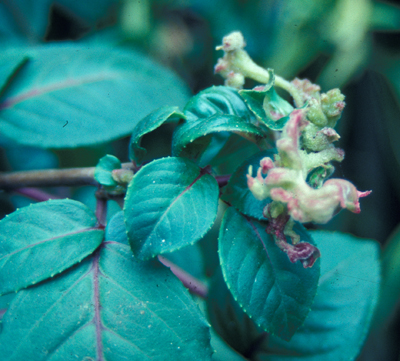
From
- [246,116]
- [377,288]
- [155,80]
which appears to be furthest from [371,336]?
[155,80]

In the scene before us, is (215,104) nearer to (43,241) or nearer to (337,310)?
(43,241)

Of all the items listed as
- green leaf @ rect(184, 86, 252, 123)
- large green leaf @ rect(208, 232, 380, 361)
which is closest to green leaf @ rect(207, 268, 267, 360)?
large green leaf @ rect(208, 232, 380, 361)

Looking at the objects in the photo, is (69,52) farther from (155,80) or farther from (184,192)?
(184,192)

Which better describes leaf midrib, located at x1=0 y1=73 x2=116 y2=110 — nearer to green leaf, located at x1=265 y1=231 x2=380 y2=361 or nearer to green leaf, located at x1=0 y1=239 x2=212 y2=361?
green leaf, located at x1=0 y1=239 x2=212 y2=361

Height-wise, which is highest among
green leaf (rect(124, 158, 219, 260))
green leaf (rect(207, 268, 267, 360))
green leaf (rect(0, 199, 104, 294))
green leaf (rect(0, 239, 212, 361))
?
green leaf (rect(124, 158, 219, 260))

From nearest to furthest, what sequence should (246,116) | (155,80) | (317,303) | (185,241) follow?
1. (185,241)
2. (246,116)
3. (317,303)
4. (155,80)

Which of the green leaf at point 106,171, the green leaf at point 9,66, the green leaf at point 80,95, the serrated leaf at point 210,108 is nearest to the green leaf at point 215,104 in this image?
the serrated leaf at point 210,108

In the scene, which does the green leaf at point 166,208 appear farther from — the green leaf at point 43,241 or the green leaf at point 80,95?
the green leaf at point 80,95
